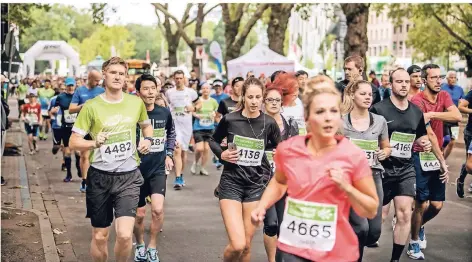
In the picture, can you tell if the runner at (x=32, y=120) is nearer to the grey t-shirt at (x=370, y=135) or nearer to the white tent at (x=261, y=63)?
the white tent at (x=261, y=63)

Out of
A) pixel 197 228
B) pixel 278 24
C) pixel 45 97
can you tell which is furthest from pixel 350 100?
pixel 278 24

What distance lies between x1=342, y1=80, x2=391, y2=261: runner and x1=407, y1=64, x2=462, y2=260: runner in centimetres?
117

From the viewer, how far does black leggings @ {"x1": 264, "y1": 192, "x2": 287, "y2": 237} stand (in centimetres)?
712

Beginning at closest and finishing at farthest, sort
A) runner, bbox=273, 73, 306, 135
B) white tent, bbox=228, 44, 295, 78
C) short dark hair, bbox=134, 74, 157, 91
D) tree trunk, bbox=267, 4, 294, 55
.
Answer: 1. runner, bbox=273, 73, 306, 135
2. short dark hair, bbox=134, 74, 157, 91
3. white tent, bbox=228, 44, 295, 78
4. tree trunk, bbox=267, 4, 294, 55

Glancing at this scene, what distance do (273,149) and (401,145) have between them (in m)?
1.31

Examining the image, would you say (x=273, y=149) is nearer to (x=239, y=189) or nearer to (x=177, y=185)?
(x=239, y=189)

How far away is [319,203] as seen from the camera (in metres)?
4.45

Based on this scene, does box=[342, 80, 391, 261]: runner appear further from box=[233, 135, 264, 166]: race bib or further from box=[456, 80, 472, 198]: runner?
box=[456, 80, 472, 198]: runner

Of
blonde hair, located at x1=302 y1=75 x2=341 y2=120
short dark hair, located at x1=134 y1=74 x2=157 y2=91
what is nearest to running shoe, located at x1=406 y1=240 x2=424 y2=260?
short dark hair, located at x1=134 y1=74 x2=157 y2=91

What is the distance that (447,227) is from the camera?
10281 mm

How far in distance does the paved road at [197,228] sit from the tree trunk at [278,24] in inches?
790

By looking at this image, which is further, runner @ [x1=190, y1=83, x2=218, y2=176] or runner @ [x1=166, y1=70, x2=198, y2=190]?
runner @ [x1=190, y1=83, x2=218, y2=176]

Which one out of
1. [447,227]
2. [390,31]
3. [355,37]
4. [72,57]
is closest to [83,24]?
[390,31]

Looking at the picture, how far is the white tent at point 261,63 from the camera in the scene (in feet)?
96.8
